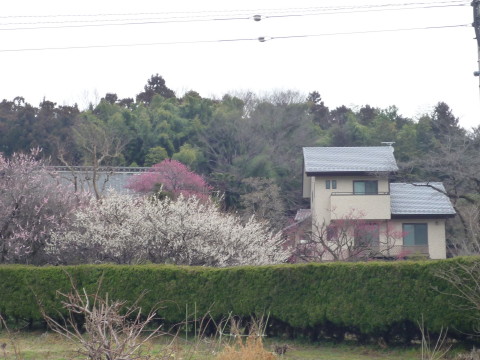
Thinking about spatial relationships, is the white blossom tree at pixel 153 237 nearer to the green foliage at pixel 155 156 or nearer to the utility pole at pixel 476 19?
the utility pole at pixel 476 19

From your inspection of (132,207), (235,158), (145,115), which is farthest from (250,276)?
(145,115)

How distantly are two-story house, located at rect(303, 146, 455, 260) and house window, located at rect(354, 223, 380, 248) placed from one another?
97mm

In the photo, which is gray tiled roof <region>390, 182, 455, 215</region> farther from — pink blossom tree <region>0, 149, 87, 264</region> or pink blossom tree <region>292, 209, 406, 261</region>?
pink blossom tree <region>0, 149, 87, 264</region>

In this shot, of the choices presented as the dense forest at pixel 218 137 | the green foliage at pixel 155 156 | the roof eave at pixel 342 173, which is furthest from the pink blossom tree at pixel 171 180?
the green foliage at pixel 155 156

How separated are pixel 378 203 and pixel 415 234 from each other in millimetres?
2198

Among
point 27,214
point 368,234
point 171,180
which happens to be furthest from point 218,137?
point 27,214

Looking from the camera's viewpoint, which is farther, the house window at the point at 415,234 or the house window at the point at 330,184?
the house window at the point at 330,184

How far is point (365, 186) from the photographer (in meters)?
31.3

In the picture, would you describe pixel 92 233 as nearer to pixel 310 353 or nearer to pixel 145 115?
pixel 310 353

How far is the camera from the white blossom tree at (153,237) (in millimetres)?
18891

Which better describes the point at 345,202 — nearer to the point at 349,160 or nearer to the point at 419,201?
the point at 349,160

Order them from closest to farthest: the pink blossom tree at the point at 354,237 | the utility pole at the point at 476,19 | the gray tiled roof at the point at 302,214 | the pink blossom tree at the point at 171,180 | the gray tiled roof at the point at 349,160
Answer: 1. the utility pole at the point at 476,19
2. the pink blossom tree at the point at 354,237
3. the pink blossom tree at the point at 171,180
4. the gray tiled roof at the point at 349,160
5. the gray tiled roof at the point at 302,214

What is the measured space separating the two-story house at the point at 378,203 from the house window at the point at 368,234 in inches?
3.8

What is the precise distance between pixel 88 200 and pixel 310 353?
10.5 metres
